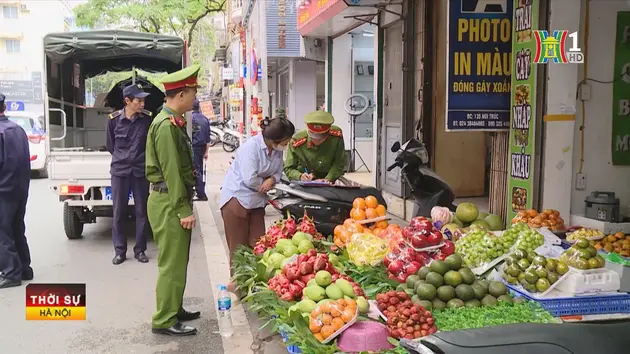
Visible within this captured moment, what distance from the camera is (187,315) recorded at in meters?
5.57

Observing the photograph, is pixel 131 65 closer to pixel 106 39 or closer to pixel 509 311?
pixel 106 39

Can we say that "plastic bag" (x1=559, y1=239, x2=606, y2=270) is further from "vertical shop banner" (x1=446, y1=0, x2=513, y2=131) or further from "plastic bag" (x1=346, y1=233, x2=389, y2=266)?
"vertical shop banner" (x1=446, y1=0, x2=513, y2=131)

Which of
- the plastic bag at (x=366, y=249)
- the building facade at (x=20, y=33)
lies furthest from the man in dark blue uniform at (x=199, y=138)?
the building facade at (x=20, y=33)

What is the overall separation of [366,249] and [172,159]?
1.84 m

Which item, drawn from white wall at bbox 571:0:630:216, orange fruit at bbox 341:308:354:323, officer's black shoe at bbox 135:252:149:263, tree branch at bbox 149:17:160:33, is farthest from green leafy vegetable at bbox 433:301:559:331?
tree branch at bbox 149:17:160:33

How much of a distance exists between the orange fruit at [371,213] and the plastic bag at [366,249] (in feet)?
1.48

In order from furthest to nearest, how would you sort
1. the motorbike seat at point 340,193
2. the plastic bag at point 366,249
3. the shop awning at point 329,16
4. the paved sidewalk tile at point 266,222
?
the shop awning at point 329,16
the motorbike seat at point 340,193
the plastic bag at point 366,249
the paved sidewalk tile at point 266,222

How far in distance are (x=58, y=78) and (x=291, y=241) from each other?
6.84 m

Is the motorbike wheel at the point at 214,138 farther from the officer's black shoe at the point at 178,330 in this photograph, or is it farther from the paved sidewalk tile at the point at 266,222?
the officer's black shoe at the point at 178,330

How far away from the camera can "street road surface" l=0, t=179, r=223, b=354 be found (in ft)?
16.5

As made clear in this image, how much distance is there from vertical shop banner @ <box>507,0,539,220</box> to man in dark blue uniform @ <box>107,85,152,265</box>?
4630 millimetres

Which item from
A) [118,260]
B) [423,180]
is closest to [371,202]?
[423,180]

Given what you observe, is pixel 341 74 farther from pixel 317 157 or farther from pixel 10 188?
pixel 10 188

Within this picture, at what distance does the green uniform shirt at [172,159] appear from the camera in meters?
4.90
